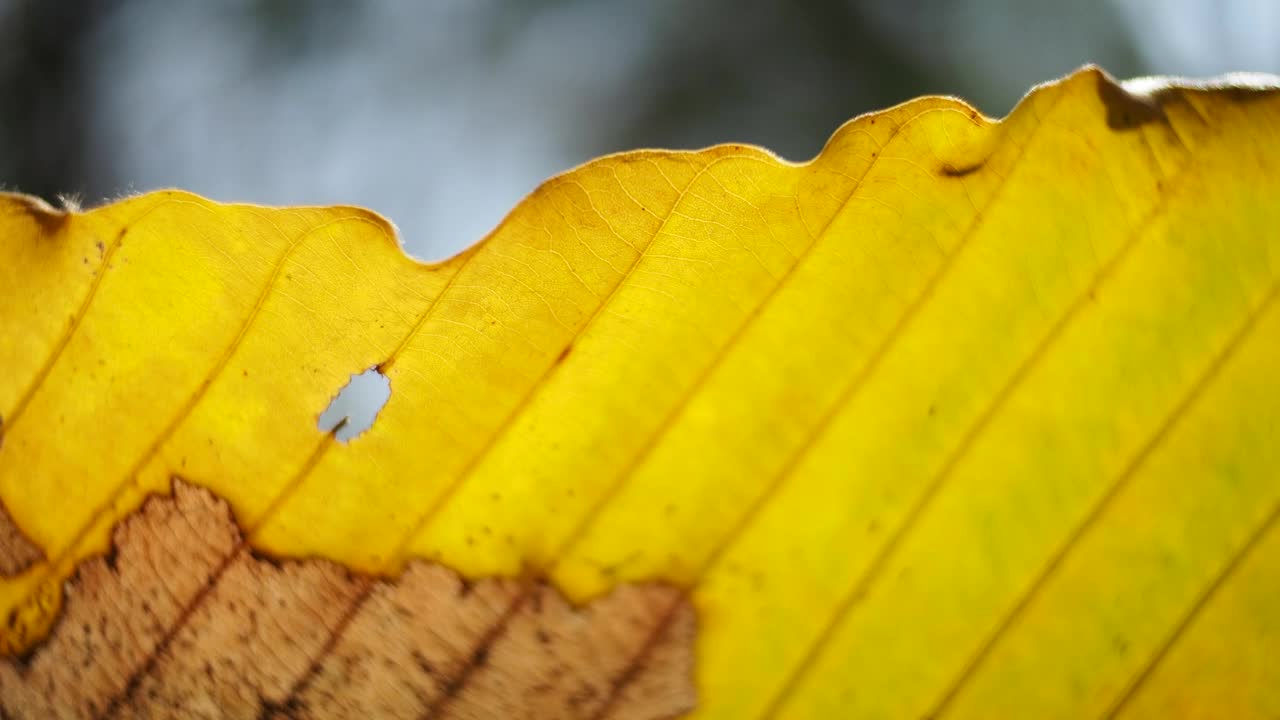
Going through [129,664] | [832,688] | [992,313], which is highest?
[992,313]

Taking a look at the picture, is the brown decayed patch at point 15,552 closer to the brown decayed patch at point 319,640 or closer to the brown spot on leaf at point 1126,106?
the brown decayed patch at point 319,640

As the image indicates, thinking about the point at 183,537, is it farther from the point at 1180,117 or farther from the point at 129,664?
the point at 1180,117

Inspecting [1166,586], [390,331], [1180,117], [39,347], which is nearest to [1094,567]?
[1166,586]

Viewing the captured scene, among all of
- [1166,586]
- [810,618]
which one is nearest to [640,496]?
[810,618]

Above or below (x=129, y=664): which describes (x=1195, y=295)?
above

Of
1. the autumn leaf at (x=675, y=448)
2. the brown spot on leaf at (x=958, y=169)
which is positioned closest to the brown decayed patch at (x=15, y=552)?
the autumn leaf at (x=675, y=448)
